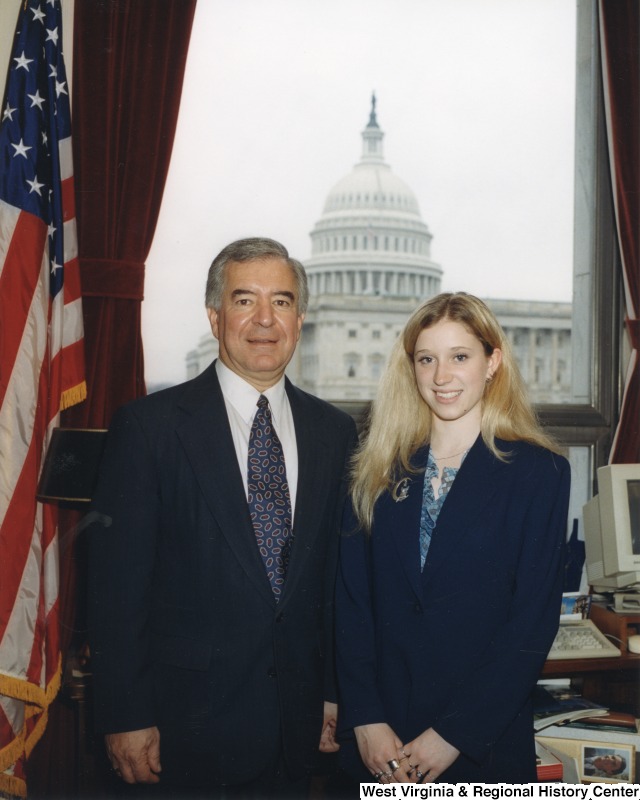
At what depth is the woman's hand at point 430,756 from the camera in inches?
64.7

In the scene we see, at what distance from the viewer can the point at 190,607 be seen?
1.82 m

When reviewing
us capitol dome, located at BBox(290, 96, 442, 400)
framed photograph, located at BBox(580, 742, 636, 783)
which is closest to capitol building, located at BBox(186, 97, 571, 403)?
us capitol dome, located at BBox(290, 96, 442, 400)

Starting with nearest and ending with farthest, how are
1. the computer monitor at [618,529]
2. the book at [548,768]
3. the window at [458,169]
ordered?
the book at [548,768]
the computer monitor at [618,529]
the window at [458,169]

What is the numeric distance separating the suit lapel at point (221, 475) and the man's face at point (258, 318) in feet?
0.42

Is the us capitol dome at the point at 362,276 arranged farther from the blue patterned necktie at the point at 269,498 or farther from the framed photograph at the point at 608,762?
the framed photograph at the point at 608,762

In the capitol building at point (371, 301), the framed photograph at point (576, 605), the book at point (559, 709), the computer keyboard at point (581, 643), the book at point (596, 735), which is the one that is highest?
the capitol building at point (371, 301)

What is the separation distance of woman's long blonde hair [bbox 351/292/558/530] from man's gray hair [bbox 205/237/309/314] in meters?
0.30

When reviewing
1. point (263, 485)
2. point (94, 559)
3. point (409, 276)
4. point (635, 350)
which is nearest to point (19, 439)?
point (94, 559)

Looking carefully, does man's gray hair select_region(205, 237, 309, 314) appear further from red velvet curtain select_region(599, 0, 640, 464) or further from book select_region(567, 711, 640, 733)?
red velvet curtain select_region(599, 0, 640, 464)

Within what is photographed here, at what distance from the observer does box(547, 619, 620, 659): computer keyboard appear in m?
2.44

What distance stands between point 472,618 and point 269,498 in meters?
0.52

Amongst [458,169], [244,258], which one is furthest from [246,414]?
[458,169]

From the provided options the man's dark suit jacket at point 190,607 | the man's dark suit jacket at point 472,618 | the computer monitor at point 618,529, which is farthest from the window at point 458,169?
the man's dark suit jacket at point 472,618

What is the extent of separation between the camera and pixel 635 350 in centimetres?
330
